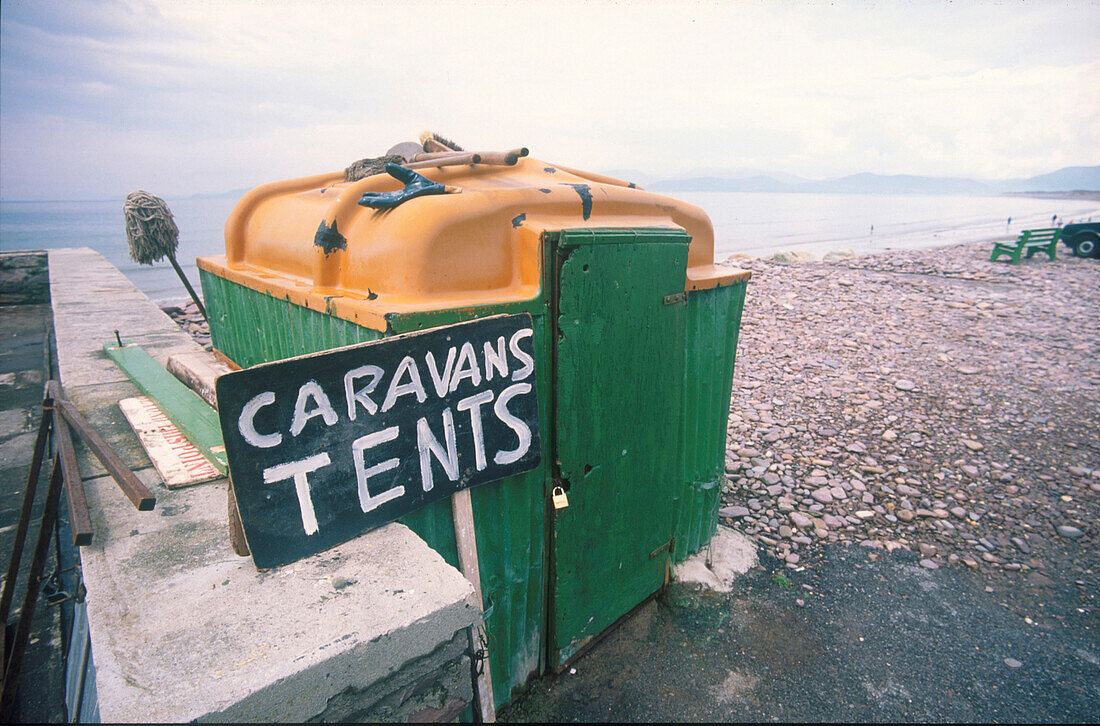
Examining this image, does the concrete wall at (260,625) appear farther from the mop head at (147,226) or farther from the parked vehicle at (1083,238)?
the parked vehicle at (1083,238)

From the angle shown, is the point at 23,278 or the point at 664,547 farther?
the point at 23,278

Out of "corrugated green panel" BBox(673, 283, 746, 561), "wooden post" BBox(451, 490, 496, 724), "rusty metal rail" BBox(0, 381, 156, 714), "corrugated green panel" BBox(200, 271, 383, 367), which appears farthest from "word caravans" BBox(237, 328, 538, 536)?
"corrugated green panel" BBox(673, 283, 746, 561)

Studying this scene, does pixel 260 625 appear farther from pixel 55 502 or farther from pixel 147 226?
pixel 147 226

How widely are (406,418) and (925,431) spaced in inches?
219

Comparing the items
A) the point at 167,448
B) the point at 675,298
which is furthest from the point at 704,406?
the point at 167,448

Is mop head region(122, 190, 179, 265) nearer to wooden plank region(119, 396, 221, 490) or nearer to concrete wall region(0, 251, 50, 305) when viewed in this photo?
wooden plank region(119, 396, 221, 490)

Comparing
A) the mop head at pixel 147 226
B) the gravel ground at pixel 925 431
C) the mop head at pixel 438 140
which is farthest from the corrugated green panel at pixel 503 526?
the mop head at pixel 147 226

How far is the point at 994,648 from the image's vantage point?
3033 mm

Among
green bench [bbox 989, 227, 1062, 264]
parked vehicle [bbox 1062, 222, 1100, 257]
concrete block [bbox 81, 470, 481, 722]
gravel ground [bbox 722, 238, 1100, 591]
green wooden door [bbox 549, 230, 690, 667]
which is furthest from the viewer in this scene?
parked vehicle [bbox 1062, 222, 1100, 257]

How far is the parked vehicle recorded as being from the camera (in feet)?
48.8

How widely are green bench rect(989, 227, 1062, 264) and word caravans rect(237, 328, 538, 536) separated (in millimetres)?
17131

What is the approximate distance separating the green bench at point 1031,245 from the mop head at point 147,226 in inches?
702

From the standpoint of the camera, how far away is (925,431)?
542 cm

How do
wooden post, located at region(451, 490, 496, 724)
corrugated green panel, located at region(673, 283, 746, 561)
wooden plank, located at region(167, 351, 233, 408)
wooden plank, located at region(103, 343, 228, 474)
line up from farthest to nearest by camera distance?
corrugated green panel, located at region(673, 283, 746, 561), wooden plank, located at region(167, 351, 233, 408), wooden plank, located at region(103, 343, 228, 474), wooden post, located at region(451, 490, 496, 724)
